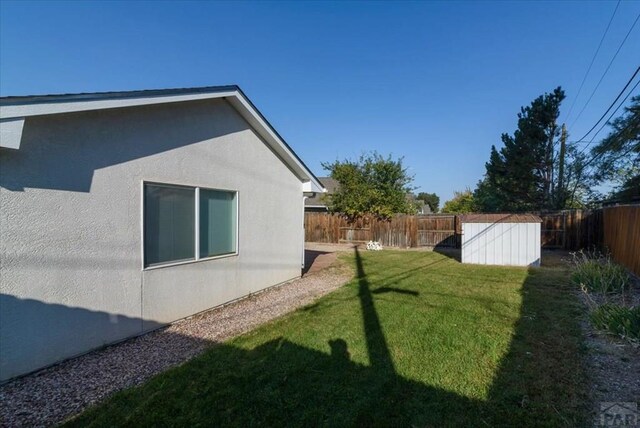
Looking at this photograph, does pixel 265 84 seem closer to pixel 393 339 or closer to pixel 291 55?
pixel 291 55

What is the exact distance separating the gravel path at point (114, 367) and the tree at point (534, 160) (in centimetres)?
1807

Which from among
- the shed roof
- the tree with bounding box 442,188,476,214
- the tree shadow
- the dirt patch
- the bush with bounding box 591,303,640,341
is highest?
the tree with bounding box 442,188,476,214

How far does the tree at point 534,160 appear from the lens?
18.2 metres

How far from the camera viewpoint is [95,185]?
4066mm

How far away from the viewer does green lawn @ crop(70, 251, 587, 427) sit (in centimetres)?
274

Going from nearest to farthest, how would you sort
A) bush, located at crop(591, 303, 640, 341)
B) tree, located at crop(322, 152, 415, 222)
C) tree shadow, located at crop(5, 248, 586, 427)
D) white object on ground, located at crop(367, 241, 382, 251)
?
tree shadow, located at crop(5, 248, 586, 427)
bush, located at crop(591, 303, 640, 341)
white object on ground, located at crop(367, 241, 382, 251)
tree, located at crop(322, 152, 415, 222)

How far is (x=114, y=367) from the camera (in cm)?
365

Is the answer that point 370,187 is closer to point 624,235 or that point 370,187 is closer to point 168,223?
point 624,235

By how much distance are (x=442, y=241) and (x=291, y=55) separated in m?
11.7

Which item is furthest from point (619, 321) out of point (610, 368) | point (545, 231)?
point (545, 231)

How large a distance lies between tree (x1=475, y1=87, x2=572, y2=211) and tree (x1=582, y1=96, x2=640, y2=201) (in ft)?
6.72

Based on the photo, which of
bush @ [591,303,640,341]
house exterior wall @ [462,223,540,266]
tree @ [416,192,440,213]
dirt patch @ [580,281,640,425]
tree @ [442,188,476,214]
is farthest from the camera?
tree @ [416,192,440,213]

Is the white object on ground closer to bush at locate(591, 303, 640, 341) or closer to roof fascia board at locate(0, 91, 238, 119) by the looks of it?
bush at locate(591, 303, 640, 341)

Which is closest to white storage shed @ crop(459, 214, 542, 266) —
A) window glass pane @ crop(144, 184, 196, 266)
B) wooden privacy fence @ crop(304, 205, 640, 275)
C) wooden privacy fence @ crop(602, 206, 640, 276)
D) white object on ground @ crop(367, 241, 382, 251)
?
wooden privacy fence @ crop(602, 206, 640, 276)
